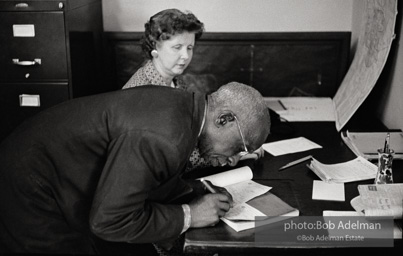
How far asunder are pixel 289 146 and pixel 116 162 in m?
1.24

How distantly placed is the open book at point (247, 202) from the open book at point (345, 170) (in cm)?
29

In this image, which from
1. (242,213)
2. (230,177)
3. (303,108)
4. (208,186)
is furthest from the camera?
(303,108)

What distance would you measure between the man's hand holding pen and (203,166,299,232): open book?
0.05 meters

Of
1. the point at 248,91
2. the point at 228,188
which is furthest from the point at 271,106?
the point at 248,91

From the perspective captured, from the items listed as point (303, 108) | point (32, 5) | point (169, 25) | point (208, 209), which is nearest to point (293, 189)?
point (208, 209)

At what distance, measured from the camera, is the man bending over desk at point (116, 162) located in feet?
5.23

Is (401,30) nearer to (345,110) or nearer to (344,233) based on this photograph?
(345,110)

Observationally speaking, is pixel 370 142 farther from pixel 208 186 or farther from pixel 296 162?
pixel 208 186

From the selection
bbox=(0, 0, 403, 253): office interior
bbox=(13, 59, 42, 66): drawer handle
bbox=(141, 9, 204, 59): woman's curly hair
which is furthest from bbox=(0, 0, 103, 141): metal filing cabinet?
bbox=(141, 9, 204, 59): woman's curly hair

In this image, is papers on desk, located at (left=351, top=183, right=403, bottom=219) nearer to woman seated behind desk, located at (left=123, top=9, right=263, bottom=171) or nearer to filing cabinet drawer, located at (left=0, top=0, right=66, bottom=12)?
woman seated behind desk, located at (left=123, top=9, right=263, bottom=171)

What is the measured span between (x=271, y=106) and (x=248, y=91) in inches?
59.5

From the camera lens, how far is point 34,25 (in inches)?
114

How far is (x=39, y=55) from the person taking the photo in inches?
116

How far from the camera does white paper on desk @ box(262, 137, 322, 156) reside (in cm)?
256
